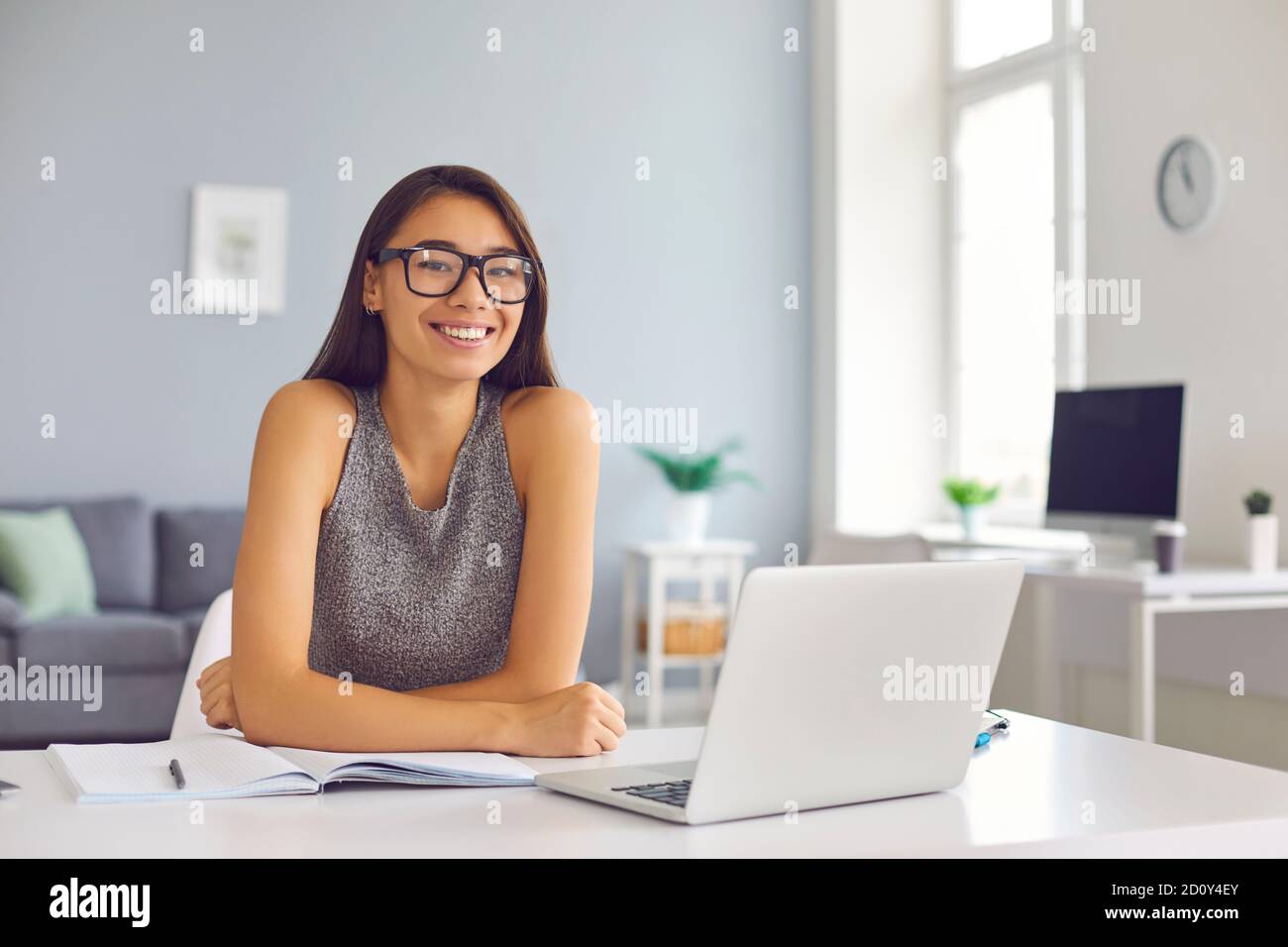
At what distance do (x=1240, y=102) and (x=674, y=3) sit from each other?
2.51 m

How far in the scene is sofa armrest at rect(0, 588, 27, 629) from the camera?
4098 mm

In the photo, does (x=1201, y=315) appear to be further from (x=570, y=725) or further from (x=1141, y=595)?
(x=570, y=725)

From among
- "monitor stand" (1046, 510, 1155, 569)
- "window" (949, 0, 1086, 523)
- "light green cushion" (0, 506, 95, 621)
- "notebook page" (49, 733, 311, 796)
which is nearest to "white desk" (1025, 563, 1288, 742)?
"monitor stand" (1046, 510, 1155, 569)

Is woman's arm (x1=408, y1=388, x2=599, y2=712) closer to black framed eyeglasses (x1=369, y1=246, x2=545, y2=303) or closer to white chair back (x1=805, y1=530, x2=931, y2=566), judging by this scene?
black framed eyeglasses (x1=369, y1=246, x2=545, y2=303)

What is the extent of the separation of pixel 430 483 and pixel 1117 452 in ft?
8.44

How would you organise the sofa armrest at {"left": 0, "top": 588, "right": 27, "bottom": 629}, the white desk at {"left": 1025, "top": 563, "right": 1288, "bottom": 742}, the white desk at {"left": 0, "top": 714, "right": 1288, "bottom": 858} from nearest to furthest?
the white desk at {"left": 0, "top": 714, "right": 1288, "bottom": 858} < the white desk at {"left": 1025, "top": 563, "right": 1288, "bottom": 742} < the sofa armrest at {"left": 0, "top": 588, "right": 27, "bottom": 629}

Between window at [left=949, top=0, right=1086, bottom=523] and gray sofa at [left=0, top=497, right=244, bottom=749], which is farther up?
window at [left=949, top=0, right=1086, bottom=523]

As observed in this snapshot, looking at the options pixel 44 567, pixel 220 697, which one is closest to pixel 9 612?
pixel 44 567

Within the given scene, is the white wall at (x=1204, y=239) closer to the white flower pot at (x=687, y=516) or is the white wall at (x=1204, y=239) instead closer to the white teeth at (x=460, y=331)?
the white flower pot at (x=687, y=516)

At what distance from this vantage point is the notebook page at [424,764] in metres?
1.09

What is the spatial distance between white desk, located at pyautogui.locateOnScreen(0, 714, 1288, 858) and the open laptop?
0.8 inches

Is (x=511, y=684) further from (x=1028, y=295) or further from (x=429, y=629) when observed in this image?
(x=1028, y=295)

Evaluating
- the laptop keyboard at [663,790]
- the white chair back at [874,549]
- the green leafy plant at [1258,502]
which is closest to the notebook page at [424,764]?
the laptop keyboard at [663,790]
